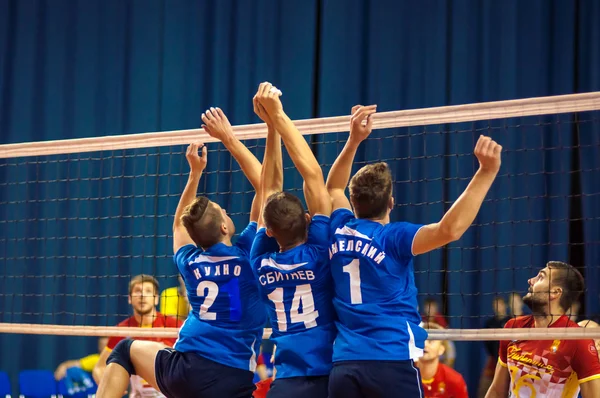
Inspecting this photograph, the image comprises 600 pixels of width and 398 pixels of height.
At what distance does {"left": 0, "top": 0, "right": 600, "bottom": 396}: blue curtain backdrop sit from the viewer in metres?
8.79

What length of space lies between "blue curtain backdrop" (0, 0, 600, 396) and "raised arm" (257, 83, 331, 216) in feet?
10.2

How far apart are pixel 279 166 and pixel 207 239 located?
0.58m

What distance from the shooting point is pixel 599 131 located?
8.44 metres

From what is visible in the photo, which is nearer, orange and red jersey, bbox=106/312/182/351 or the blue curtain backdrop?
orange and red jersey, bbox=106/312/182/351

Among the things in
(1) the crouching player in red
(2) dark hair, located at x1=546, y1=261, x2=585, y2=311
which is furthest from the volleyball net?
(1) the crouching player in red

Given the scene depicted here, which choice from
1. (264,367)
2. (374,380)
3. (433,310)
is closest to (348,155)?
(374,380)

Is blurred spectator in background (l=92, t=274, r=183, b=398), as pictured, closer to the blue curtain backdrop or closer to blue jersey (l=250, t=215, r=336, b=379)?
the blue curtain backdrop

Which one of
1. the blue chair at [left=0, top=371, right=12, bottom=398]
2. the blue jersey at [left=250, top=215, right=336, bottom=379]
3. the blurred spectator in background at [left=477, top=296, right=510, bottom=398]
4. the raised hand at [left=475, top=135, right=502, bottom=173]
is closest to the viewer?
the raised hand at [left=475, top=135, right=502, bottom=173]

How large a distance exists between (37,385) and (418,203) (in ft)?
16.8

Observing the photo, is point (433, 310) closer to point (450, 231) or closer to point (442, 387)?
point (442, 387)

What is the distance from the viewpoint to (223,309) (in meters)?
4.58

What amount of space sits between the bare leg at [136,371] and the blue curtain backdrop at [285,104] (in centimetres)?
305

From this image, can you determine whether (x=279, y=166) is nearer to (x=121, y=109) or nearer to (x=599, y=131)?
(x=599, y=131)

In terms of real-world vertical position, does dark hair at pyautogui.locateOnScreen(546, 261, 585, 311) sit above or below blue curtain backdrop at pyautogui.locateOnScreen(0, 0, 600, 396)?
below
